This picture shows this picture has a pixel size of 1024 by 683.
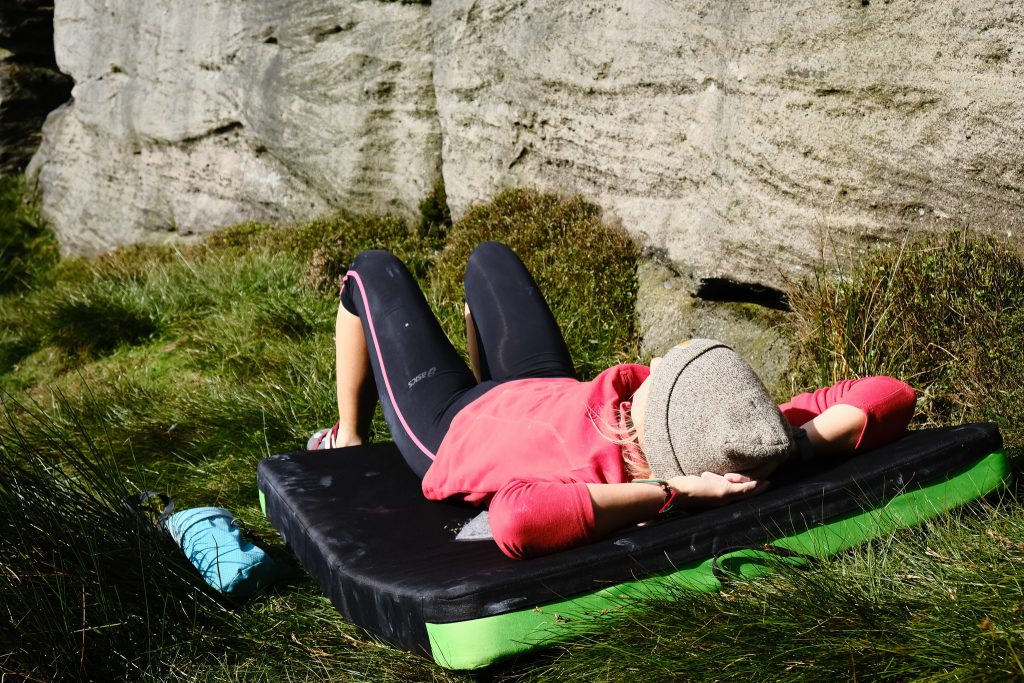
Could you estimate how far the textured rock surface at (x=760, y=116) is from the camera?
13.0 feet

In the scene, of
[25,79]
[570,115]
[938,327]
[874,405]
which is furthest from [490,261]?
[25,79]

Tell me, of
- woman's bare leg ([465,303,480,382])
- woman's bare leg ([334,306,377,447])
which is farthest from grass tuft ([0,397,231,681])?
woman's bare leg ([465,303,480,382])

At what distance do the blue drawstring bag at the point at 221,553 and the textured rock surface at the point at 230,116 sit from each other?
14.5ft

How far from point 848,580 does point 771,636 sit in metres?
0.30

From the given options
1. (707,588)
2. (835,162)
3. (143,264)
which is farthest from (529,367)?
(143,264)

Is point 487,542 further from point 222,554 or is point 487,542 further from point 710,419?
point 222,554

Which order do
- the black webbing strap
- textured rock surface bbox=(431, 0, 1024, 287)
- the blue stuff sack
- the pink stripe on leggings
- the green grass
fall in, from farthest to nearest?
textured rock surface bbox=(431, 0, 1024, 287)
the pink stripe on leggings
the blue stuff sack
the black webbing strap
the green grass

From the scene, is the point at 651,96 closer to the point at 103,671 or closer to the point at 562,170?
the point at 562,170

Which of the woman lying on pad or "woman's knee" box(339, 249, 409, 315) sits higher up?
"woman's knee" box(339, 249, 409, 315)

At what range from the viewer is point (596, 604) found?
234cm

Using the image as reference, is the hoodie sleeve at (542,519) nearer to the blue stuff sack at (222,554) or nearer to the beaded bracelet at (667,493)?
the beaded bracelet at (667,493)

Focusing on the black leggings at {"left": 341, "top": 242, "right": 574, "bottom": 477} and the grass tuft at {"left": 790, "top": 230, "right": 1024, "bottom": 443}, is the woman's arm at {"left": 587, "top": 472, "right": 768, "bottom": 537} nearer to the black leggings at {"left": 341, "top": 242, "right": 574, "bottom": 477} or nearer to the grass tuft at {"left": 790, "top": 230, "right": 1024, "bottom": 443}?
the black leggings at {"left": 341, "top": 242, "right": 574, "bottom": 477}

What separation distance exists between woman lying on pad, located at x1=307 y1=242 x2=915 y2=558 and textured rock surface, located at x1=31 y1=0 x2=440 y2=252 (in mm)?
3785

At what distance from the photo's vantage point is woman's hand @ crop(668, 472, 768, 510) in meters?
2.60
